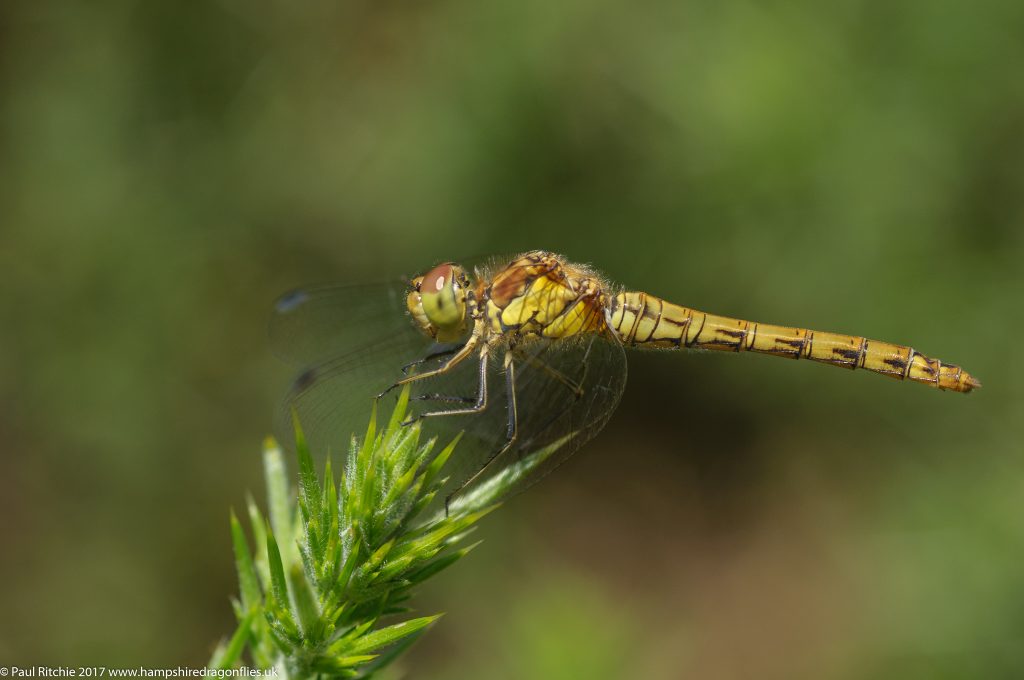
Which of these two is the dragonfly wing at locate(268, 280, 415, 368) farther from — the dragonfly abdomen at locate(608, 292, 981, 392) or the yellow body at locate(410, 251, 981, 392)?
the dragonfly abdomen at locate(608, 292, 981, 392)

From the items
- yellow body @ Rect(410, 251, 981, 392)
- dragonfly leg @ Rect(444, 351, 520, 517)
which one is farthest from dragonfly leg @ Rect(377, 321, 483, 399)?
dragonfly leg @ Rect(444, 351, 520, 517)

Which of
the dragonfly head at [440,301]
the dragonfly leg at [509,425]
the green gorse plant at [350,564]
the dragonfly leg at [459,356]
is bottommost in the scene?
the green gorse plant at [350,564]

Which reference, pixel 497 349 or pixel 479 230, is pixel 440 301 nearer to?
pixel 497 349

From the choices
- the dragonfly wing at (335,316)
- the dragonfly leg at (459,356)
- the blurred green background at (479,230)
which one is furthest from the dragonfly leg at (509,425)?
the blurred green background at (479,230)

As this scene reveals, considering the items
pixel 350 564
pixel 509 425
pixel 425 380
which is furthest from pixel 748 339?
pixel 350 564

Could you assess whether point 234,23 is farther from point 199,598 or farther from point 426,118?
point 199,598

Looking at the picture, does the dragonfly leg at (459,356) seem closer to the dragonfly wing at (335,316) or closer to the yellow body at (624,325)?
the yellow body at (624,325)

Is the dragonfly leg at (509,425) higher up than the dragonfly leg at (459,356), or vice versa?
the dragonfly leg at (459,356)
